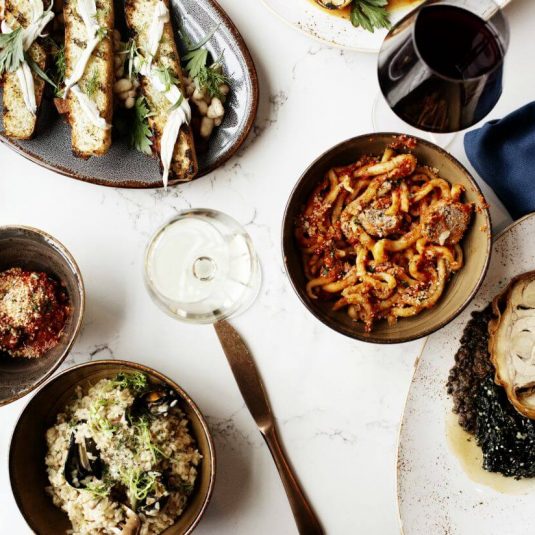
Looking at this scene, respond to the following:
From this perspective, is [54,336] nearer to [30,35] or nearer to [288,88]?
[30,35]

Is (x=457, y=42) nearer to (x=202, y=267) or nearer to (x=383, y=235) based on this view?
(x=383, y=235)

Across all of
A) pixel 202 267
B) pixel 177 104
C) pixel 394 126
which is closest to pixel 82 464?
pixel 202 267

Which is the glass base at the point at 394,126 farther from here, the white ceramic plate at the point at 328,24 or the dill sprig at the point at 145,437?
the dill sprig at the point at 145,437

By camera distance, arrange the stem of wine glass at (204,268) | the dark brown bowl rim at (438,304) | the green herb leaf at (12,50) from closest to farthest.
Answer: the dark brown bowl rim at (438,304) → the green herb leaf at (12,50) → the stem of wine glass at (204,268)

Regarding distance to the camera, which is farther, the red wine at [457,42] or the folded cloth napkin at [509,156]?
the folded cloth napkin at [509,156]

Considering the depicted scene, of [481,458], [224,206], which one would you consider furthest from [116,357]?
[481,458]

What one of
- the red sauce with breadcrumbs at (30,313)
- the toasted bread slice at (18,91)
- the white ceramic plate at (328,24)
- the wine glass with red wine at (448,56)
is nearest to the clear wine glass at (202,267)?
the red sauce with breadcrumbs at (30,313)

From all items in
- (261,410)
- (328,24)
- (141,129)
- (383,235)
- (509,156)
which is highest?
(328,24)
